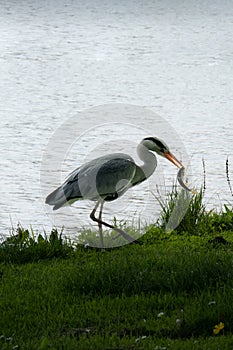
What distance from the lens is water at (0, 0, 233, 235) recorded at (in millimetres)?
12117

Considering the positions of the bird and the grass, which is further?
the bird

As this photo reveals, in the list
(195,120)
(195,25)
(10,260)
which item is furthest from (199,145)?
(195,25)

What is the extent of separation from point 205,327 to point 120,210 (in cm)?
498

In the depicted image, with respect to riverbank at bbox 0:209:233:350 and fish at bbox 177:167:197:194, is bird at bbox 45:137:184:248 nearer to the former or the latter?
riverbank at bbox 0:209:233:350

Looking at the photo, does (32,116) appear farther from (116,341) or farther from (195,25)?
(195,25)

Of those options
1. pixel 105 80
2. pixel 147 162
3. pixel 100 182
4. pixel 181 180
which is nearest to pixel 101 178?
pixel 100 182

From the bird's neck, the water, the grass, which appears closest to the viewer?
the grass

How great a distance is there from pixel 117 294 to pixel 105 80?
13.6 metres

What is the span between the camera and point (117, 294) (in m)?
6.68

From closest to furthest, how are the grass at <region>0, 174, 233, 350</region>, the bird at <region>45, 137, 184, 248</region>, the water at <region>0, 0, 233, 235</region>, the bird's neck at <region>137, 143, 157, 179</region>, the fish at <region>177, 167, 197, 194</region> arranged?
the grass at <region>0, 174, 233, 350</region> < the bird at <region>45, 137, 184, 248</region> < the bird's neck at <region>137, 143, 157, 179</region> < the fish at <region>177, 167, 197, 194</region> < the water at <region>0, 0, 233, 235</region>

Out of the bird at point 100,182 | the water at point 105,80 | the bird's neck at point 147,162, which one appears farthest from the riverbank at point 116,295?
the water at point 105,80

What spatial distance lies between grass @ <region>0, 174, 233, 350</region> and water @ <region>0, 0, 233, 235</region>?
6.32ft

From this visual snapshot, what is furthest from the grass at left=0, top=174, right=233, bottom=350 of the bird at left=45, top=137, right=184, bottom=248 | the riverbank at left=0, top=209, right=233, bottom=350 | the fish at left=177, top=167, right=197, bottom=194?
the fish at left=177, top=167, right=197, bottom=194

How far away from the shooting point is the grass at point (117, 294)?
5637 mm
